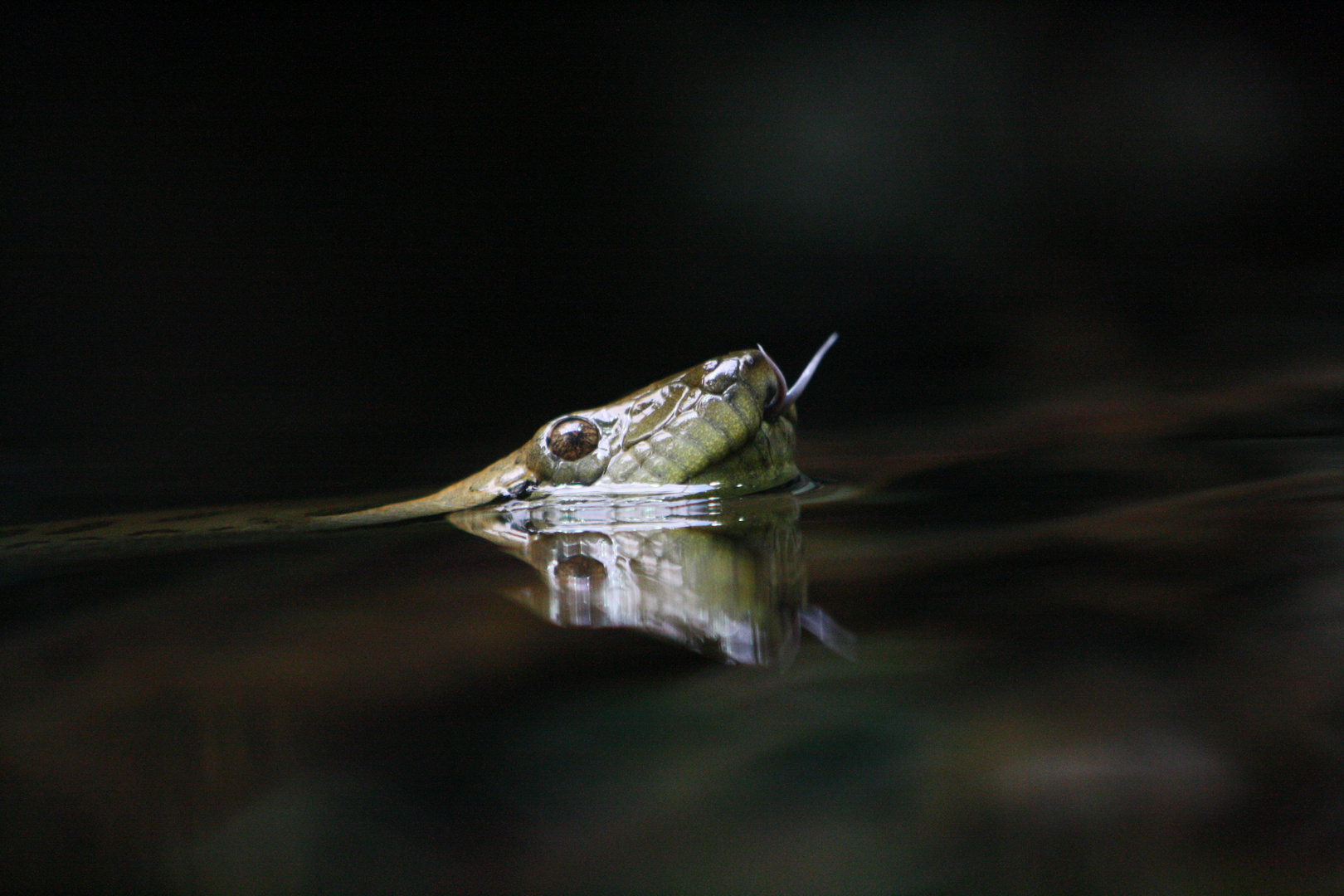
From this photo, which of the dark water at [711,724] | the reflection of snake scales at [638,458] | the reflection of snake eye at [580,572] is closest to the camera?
the dark water at [711,724]

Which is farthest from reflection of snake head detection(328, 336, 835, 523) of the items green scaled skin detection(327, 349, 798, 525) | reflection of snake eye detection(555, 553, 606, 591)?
reflection of snake eye detection(555, 553, 606, 591)

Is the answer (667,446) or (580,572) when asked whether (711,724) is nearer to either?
(580,572)

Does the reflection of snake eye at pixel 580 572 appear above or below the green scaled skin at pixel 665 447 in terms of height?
below

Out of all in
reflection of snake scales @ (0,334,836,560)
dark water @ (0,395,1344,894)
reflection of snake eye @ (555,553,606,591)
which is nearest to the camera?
dark water @ (0,395,1344,894)

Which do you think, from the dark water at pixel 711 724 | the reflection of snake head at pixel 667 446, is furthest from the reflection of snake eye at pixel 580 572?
the reflection of snake head at pixel 667 446

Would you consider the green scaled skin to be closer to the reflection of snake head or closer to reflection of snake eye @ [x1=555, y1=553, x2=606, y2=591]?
the reflection of snake head

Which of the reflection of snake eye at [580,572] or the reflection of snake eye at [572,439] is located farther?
the reflection of snake eye at [572,439]

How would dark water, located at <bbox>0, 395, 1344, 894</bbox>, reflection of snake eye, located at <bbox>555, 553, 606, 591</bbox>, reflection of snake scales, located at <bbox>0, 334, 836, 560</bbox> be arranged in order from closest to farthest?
dark water, located at <bbox>0, 395, 1344, 894</bbox> → reflection of snake eye, located at <bbox>555, 553, 606, 591</bbox> → reflection of snake scales, located at <bbox>0, 334, 836, 560</bbox>

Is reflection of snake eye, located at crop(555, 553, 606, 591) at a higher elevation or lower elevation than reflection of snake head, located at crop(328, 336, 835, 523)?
lower

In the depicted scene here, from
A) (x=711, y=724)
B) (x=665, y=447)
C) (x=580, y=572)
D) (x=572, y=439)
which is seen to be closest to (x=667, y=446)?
(x=665, y=447)

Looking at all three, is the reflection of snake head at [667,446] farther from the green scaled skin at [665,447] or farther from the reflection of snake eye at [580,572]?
the reflection of snake eye at [580,572]

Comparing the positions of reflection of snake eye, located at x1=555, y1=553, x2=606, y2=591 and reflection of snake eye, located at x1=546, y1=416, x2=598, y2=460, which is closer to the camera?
reflection of snake eye, located at x1=555, y1=553, x2=606, y2=591
